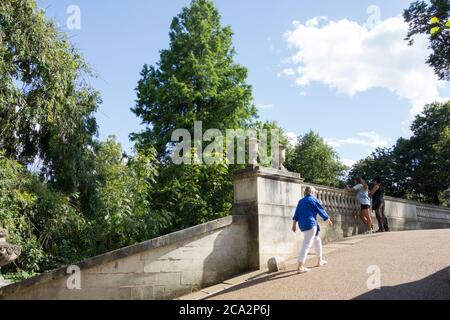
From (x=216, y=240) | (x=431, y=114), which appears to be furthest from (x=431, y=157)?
(x=216, y=240)

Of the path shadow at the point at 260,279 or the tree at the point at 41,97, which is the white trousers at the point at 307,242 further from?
the tree at the point at 41,97

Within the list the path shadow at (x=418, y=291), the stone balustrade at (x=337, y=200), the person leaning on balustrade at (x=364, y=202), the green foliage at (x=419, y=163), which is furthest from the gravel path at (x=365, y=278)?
the green foliage at (x=419, y=163)

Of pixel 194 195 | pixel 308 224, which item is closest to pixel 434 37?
pixel 194 195

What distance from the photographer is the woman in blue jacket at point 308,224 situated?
7574 mm

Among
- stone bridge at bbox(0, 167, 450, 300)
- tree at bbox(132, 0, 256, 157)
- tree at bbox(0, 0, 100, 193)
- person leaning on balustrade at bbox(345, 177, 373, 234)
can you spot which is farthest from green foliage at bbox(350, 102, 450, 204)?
tree at bbox(0, 0, 100, 193)

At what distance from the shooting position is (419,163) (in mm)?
36875

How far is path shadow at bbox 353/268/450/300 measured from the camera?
5.48 metres

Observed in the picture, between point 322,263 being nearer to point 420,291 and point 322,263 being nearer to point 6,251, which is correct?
point 420,291

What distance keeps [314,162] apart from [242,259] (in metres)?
30.9

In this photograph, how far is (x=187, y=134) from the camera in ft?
67.8
